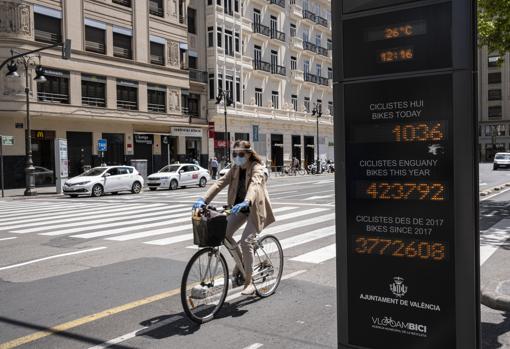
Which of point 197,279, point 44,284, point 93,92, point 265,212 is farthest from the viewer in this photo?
point 93,92

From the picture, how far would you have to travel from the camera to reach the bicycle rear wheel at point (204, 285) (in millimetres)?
5020

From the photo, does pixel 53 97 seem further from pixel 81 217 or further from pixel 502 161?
pixel 502 161

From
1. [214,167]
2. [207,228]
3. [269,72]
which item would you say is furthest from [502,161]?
[207,228]

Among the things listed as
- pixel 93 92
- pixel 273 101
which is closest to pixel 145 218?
pixel 93 92

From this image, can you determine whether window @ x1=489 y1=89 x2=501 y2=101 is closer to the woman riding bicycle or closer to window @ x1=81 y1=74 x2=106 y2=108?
window @ x1=81 y1=74 x2=106 y2=108

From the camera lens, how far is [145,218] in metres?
14.0

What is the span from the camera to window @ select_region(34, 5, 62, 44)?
29.7 meters

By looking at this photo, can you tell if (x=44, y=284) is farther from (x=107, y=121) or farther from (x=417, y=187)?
(x=107, y=121)

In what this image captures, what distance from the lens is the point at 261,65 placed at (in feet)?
158

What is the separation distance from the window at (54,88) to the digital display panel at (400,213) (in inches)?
1160

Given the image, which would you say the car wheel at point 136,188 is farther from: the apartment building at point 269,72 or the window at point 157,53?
the apartment building at point 269,72

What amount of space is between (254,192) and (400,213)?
2.53 m

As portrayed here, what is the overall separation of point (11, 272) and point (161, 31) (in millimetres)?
32960

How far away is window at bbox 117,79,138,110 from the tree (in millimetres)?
25404
